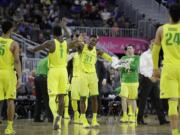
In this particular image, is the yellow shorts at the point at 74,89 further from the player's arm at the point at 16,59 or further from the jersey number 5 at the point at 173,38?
the jersey number 5 at the point at 173,38

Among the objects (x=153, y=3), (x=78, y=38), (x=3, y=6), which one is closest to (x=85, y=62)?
(x=78, y=38)

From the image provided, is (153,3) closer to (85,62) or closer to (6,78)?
(85,62)

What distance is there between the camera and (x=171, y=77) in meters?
10.5

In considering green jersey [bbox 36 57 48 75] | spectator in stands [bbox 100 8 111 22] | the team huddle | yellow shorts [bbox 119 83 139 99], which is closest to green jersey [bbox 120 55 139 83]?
the team huddle

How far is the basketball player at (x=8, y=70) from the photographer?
43.3 ft

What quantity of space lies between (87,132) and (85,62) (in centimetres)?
266

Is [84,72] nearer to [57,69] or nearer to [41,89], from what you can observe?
[57,69]

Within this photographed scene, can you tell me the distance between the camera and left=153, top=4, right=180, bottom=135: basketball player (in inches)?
413

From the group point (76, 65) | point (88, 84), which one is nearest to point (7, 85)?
point (88, 84)

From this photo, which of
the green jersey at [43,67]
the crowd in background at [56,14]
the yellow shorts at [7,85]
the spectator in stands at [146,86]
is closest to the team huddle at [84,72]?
the yellow shorts at [7,85]

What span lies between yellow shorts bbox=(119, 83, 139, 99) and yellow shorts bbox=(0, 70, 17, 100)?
15.9ft

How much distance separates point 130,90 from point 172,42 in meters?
6.91

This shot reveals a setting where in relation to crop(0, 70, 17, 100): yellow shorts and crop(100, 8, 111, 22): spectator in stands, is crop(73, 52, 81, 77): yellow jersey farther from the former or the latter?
crop(100, 8, 111, 22): spectator in stands

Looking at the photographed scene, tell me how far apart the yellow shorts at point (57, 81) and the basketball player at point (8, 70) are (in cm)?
143
